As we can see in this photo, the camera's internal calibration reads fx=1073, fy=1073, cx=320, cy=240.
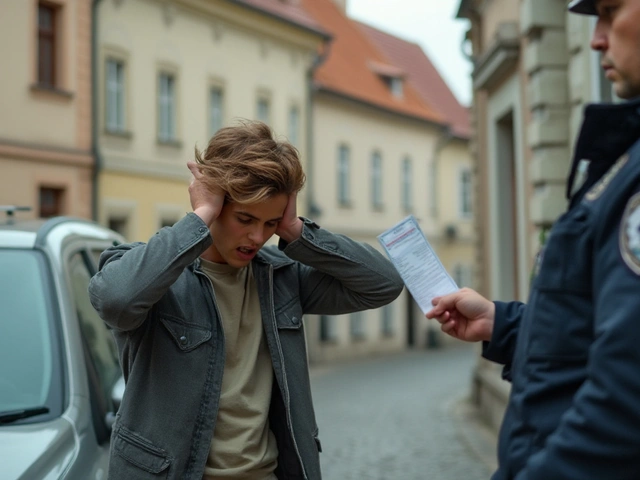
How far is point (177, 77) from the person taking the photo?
23.2 metres

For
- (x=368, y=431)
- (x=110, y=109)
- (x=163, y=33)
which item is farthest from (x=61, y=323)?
(x=163, y=33)

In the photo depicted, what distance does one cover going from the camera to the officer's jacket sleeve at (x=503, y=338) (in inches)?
98.6

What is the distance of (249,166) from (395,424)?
11.4 m

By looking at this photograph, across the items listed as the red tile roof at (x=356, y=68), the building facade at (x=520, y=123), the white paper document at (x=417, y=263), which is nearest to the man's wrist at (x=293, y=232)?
the white paper document at (x=417, y=263)

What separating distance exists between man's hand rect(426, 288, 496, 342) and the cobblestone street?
6778 mm

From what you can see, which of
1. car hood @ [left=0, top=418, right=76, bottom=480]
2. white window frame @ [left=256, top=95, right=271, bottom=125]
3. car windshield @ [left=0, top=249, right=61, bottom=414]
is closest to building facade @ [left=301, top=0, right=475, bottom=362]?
white window frame @ [left=256, top=95, right=271, bottom=125]

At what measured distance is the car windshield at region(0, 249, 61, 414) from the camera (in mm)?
3523

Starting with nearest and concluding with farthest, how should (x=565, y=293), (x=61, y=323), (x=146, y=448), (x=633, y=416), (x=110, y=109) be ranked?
(x=633, y=416) → (x=565, y=293) → (x=146, y=448) → (x=61, y=323) → (x=110, y=109)

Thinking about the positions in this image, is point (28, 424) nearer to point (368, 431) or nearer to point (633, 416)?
point (633, 416)

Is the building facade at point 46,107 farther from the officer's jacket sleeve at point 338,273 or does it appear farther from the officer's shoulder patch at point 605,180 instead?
the officer's shoulder patch at point 605,180

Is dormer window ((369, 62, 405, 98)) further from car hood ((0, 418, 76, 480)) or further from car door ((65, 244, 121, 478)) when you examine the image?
car hood ((0, 418, 76, 480))

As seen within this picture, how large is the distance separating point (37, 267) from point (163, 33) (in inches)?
761

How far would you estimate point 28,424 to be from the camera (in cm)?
335

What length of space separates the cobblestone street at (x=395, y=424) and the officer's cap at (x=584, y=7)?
24.7 feet
